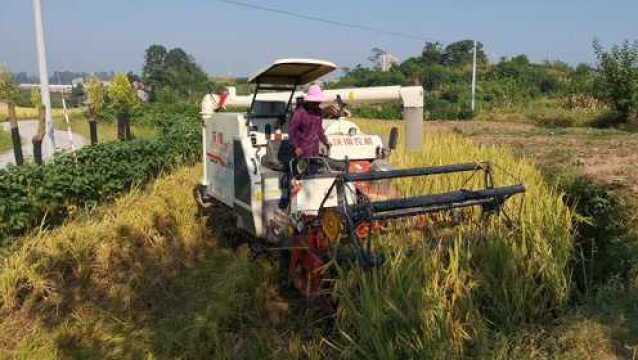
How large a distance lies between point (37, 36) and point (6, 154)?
8351 mm

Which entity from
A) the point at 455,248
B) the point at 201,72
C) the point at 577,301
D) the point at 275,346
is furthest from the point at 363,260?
the point at 201,72

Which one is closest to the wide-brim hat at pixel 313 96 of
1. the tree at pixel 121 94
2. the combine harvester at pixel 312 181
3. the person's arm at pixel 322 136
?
the person's arm at pixel 322 136

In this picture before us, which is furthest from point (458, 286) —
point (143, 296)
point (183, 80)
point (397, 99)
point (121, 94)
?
point (183, 80)

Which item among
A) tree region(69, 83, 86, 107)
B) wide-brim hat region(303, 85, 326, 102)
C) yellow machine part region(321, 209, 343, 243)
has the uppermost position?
tree region(69, 83, 86, 107)

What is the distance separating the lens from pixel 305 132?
19.1 feet

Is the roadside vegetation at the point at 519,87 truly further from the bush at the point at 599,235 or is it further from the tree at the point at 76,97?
the tree at the point at 76,97

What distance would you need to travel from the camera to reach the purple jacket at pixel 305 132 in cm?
580

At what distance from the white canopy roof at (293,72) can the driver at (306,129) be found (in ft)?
1.34

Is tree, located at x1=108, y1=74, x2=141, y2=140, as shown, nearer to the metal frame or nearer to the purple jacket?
the purple jacket

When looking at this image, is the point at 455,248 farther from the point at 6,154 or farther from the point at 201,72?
the point at 201,72

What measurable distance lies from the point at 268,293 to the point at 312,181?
1211 millimetres

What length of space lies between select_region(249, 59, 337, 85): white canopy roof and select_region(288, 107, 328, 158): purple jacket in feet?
1.91

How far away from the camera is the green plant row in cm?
643

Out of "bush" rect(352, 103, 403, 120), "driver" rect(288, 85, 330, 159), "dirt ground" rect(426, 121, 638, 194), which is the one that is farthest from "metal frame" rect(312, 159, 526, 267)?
"bush" rect(352, 103, 403, 120)
